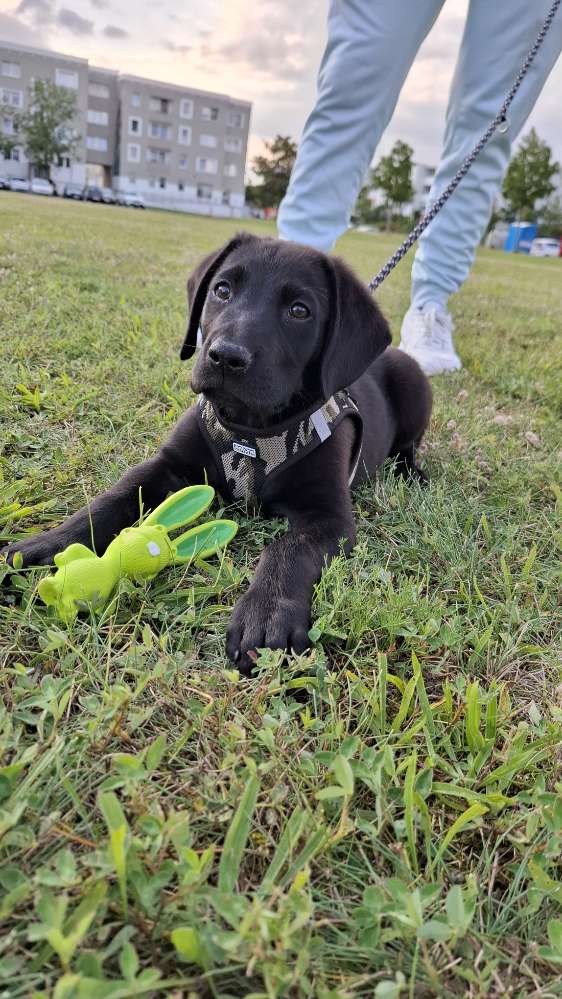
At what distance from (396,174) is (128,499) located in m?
56.8

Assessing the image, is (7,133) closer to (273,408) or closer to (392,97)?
(392,97)

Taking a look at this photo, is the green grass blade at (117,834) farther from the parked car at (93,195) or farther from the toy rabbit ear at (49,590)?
the parked car at (93,195)

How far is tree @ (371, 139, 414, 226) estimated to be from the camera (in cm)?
5150

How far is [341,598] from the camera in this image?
1.80 metres

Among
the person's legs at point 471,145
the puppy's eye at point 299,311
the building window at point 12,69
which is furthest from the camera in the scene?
the building window at point 12,69

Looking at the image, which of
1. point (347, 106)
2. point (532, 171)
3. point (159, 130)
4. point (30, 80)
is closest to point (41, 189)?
point (30, 80)

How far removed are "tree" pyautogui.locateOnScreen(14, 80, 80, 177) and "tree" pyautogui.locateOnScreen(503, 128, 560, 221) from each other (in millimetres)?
40070

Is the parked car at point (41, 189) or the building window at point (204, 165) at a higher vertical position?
the building window at point (204, 165)

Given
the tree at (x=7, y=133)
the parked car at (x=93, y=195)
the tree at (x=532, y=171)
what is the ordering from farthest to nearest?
the tree at (x=7, y=133) → the parked car at (x=93, y=195) → the tree at (x=532, y=171)

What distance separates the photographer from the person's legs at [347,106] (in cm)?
369

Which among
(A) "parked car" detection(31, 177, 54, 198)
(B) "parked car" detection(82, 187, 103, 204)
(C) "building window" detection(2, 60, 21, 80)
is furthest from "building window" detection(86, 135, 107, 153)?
(A) "parked car" detection(31, 177, 54, 198)

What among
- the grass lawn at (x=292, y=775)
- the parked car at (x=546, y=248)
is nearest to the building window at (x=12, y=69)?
the parked car at (x=546, y=248)

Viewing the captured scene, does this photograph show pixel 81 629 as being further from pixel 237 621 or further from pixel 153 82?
pixel 153 82

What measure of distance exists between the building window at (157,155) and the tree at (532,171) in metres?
40.7
